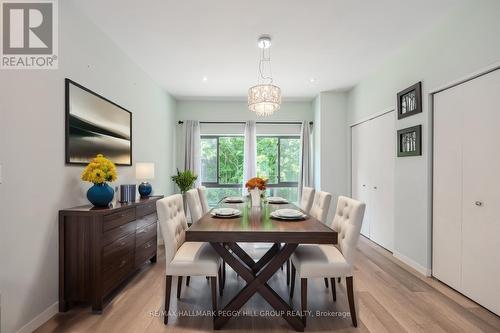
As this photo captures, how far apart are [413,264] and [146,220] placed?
3281 millimetres

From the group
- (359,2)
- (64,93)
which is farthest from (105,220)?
(359,2)

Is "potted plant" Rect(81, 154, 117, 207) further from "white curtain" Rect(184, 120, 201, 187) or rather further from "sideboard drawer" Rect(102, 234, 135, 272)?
"white curtain" Rect(184, 120, 201, 187)

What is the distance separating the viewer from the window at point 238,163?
18.9 feet

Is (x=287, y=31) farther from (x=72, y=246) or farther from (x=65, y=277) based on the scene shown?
(x=65, y=277)

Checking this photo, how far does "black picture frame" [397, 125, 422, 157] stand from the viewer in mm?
3096

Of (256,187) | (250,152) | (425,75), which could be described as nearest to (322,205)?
(256,187)

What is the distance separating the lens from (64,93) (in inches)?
90.6

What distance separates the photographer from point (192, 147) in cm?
555

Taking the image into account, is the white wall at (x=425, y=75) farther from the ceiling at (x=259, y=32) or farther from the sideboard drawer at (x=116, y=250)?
the sideboard drawer at (x=116, y=250)

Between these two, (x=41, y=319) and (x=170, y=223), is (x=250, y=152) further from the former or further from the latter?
(x=41, y=319)

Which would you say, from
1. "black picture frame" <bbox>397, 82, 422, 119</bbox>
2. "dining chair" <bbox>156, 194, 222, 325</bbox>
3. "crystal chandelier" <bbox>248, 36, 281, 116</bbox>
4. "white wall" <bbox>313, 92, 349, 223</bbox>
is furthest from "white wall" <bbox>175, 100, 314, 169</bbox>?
"dining chair" <bbox>156, 194, 222, 325</bbox>

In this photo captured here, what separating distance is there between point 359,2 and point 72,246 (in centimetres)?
332

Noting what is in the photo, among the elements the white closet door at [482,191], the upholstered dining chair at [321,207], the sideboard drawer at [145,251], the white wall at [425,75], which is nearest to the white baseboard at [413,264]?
the white wall at [425,75]

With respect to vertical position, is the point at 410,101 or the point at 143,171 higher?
the point at 410,101
